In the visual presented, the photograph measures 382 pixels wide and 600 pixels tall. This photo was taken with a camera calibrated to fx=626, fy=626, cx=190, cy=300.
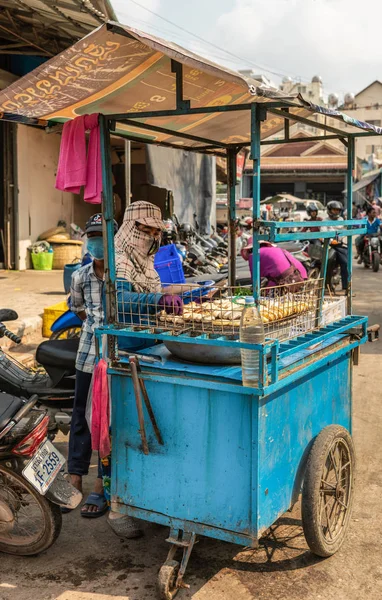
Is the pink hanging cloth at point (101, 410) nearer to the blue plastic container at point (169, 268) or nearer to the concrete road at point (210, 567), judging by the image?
the concrete road at point (210, 567)

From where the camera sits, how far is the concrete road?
108 inches

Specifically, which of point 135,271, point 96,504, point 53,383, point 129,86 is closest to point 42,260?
point 53,383

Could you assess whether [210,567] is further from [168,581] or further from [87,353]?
[87,353]

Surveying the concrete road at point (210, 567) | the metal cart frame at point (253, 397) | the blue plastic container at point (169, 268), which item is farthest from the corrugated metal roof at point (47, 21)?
the concrete road at point (210, 567)

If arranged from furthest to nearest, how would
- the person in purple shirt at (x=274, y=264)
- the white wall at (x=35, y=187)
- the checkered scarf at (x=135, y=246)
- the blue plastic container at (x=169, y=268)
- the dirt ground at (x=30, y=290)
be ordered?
the white wall at (x=35, y=187) < the dirt ground at (x=30, y=290) < the person in purple shirt at (x=274, y=264) < the blue plastic container at (x=169, y=268) < the checkered scarf at (x=135, y=246)

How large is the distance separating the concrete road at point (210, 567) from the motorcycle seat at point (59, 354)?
3.62 feet

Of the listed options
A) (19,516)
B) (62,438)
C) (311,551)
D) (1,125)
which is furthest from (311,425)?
(1,125)

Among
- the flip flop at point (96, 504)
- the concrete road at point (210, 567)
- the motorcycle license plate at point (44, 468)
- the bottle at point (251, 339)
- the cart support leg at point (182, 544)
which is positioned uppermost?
the bottle at point (251, 339)

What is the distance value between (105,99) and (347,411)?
7.17 ft

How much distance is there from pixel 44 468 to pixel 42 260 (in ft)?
29.5

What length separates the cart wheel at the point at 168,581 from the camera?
262 cm

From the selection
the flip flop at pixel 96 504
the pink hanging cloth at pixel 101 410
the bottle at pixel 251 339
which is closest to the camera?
the bottle at pixel 251 339

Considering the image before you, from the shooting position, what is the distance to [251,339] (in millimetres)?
2502

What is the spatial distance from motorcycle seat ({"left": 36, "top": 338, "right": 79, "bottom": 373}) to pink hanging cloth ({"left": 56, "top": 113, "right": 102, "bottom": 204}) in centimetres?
147
